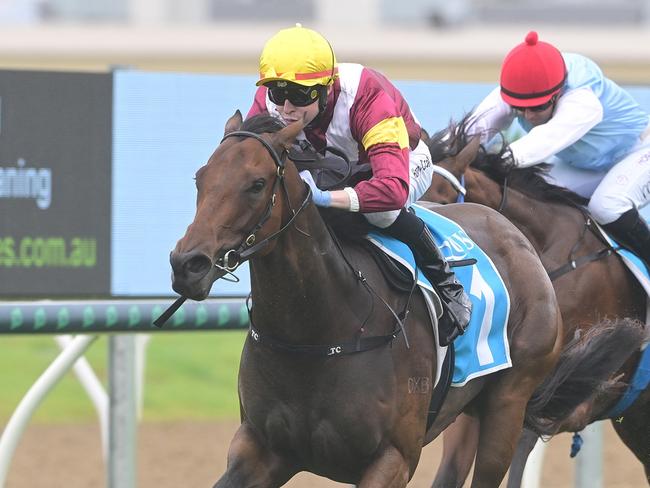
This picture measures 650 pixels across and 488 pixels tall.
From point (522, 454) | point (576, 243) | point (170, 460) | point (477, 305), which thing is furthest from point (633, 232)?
point (170, 460)

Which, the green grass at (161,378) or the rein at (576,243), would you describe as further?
the green grass at (161,378)

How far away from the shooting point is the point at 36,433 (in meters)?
7.95

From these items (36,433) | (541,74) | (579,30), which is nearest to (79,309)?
(541,74)

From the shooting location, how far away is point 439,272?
12.5ft

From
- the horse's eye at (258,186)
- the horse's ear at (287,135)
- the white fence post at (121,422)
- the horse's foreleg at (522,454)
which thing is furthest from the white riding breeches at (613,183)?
the horse's eye at (258,186)

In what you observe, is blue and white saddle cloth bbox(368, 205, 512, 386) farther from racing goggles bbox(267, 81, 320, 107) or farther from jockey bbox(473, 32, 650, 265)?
jockey bbox(473, 32, 650, 265)

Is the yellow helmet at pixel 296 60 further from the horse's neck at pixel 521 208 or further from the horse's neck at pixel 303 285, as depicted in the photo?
the horse's neck at pixel 521 208

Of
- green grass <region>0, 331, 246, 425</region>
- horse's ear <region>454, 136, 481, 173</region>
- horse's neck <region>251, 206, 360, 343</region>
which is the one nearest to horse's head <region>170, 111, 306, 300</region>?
horse's neck <region>251, 206, 360, 343</region>

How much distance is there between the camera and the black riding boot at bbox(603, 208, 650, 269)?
16.4 feet

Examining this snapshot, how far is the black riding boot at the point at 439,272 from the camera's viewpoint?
373cm

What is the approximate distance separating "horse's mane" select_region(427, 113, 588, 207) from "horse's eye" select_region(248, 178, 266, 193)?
5.72 feet

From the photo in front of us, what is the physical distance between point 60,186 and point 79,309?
90 cm

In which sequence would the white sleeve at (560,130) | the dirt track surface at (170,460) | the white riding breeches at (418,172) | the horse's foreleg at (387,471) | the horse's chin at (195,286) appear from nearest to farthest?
the horse's chin at (195,286) < the horse's foreleg at (387,471) < the white riding breeches at (418,172) < the white sleeve at (560,130) < the dirt track surface at (170,460)

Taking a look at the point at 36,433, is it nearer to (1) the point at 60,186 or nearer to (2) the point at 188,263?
(1) the point at 60,186
